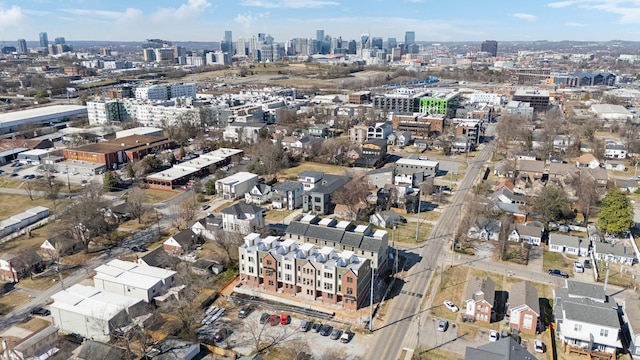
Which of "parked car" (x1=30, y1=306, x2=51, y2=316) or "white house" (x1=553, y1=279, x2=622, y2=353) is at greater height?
"white house" (x1=553, y1=279, x2=622, y2=353)

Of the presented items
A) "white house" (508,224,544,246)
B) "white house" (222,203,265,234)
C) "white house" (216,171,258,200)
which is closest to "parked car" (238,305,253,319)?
"white house" (222,203,265,234)

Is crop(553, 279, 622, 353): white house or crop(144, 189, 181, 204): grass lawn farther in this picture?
crop(144, 189, 181, 204): grass lawn

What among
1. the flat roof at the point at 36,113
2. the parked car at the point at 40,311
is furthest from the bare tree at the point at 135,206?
the flat roof at the point at 36,113

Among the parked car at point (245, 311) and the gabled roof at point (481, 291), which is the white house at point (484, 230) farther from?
the parked car at point (245, 311)

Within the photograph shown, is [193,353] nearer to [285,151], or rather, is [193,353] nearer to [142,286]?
[142,286]

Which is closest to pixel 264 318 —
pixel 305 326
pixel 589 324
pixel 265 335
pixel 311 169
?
pixel 265 335

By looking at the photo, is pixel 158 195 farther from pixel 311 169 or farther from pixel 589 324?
pixel 589 324

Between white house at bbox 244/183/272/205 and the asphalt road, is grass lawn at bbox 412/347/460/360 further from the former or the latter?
white house at bbox 244/183/272/205
